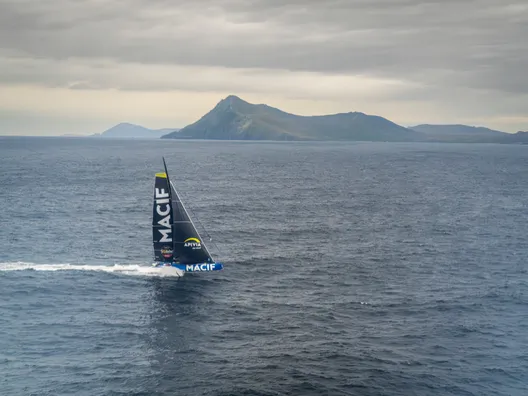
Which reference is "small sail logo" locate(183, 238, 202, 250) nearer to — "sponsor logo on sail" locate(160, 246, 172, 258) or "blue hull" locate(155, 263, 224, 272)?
"blue hull" locate(155, 263, 224, 272)

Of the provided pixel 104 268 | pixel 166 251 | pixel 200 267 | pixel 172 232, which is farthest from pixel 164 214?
pixel 104 268

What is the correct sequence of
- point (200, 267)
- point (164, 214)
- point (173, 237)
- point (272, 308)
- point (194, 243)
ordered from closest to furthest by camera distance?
point (272, 308) → point (200, 267) → point (194, 243) → point (173, 237) → point (164, 214)

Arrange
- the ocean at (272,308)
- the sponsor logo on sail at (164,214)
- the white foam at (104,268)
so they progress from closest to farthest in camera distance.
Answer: the ocean at (272,308)
the white foam at (104,268)
the sponsor logo on sail at (164,214)

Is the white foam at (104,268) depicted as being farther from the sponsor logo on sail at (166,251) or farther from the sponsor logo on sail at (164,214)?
the sponsor logo on sail at (164,214)

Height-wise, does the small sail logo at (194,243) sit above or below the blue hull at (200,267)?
above

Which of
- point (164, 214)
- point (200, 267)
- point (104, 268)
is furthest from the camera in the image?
point (104, 268)

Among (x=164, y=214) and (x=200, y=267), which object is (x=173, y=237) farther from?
(x=200, y=267)

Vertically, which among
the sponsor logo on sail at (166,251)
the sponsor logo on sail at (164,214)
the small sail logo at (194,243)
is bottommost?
the sponsor logo on sail at (166,251)

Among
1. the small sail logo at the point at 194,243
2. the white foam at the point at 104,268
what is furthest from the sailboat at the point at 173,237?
the white foam at the point at 104,268
